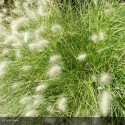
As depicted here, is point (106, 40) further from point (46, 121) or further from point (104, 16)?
point (46, 121)

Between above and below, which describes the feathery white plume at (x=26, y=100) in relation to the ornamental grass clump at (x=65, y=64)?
below

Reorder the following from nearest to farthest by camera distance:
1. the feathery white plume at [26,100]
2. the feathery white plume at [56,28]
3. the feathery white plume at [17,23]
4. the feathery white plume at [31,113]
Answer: the feathery white plume at [31,113] → the feathery white plume at [26,100] → the feathery white plume at [56,28] → the feathery white plume at [17,23]

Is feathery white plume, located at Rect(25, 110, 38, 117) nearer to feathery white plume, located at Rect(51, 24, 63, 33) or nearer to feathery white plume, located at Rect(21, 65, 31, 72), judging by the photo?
feathery white plume, located at Rect(21, 65, 31, 72)

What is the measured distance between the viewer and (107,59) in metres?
3.71

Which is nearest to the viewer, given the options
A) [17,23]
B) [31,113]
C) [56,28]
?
[31,113]

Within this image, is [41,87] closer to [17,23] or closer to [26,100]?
[26,100]

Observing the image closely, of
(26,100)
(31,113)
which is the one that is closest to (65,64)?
(26,100)

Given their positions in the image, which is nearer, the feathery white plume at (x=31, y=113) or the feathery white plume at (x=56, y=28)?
the feathery white plume at (x=31, y=113)

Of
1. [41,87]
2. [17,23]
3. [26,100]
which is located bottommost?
[26,100]

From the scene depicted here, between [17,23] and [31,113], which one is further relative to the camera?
[17,23]

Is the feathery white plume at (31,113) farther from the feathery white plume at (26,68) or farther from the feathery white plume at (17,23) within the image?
the feathery white plume at (17,23)

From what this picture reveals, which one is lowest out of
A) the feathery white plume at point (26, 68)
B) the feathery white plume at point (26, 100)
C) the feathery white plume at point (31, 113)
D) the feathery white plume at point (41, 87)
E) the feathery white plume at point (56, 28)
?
the feathery white plume at point (31, 113)

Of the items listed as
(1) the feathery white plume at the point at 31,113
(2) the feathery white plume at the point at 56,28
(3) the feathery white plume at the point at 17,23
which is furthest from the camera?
(3) the feathery white plume at the point at 17,23

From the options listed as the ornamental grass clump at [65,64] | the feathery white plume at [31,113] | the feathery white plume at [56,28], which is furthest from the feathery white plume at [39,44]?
the feathery white plume at [31,113]
